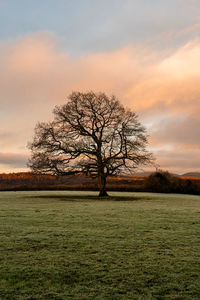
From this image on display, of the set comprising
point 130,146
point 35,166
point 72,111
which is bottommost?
point 35,166

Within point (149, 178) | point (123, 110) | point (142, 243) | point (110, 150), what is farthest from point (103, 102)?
point (142, 243)

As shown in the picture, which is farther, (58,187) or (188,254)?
(58,187)

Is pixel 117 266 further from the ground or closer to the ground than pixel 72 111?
closer to the ground

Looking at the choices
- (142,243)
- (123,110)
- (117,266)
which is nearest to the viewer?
(117,266)

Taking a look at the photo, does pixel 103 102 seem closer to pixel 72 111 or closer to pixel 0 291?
pixel 72 111

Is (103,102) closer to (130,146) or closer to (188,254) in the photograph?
(130,146)

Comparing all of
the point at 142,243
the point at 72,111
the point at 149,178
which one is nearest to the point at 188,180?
the point at 149,178

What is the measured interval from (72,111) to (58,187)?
82.7 ft

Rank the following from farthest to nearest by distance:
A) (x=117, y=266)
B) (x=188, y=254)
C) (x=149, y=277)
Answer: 1. (x=188, y=254)
2. (x=117, y=266)
3. (x=149, y=277)

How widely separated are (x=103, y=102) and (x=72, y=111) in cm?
363

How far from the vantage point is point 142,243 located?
687 centimetres

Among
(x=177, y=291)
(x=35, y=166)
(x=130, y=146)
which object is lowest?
(x=177, y=291)

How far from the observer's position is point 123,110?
101ft

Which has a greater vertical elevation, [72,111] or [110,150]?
[72,111]
